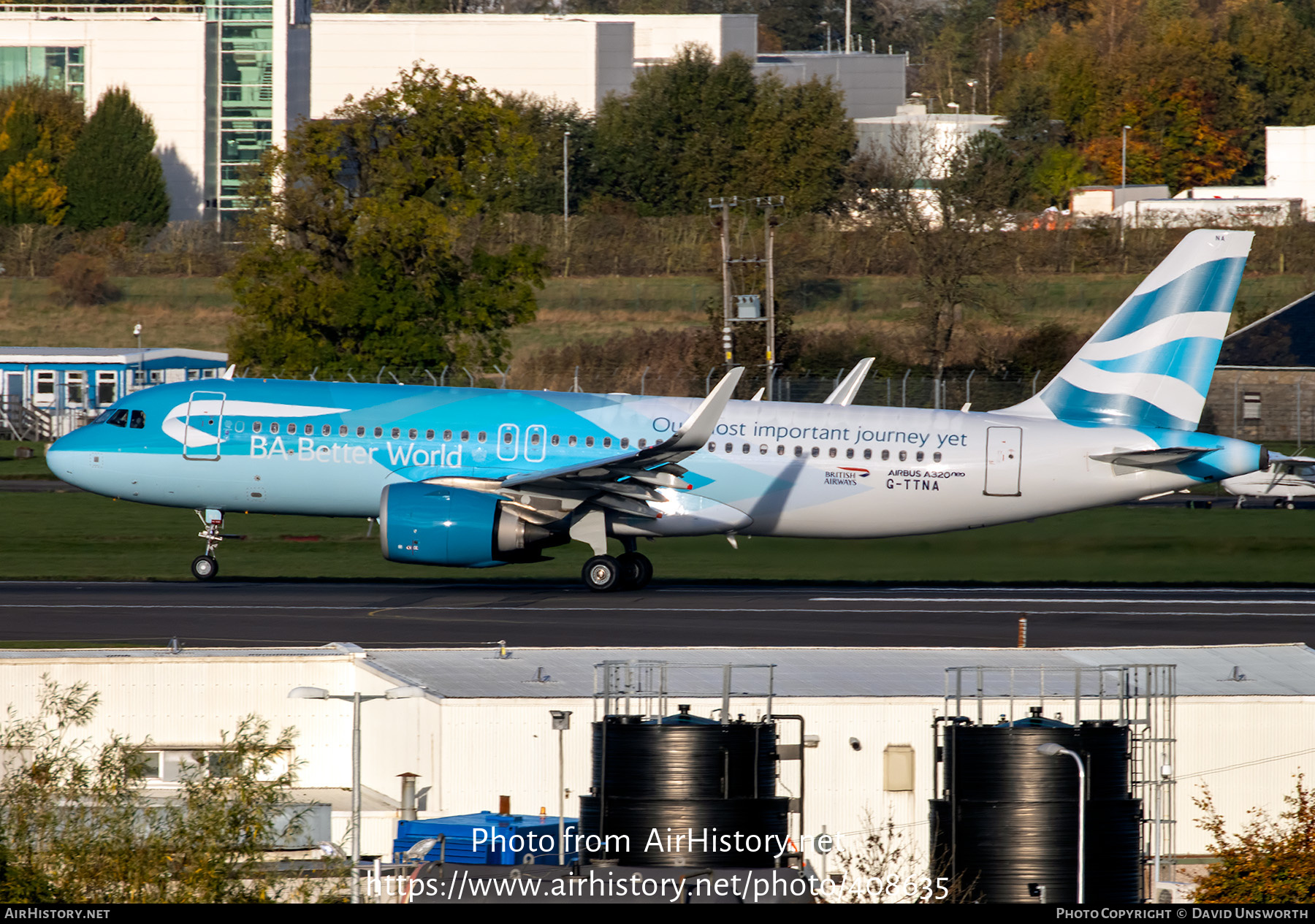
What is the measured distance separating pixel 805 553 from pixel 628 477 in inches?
225

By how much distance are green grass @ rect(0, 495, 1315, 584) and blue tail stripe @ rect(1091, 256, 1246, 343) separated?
5506 millimetres

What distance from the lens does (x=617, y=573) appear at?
35750 millimetres

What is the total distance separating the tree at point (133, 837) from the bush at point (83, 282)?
88868 mm

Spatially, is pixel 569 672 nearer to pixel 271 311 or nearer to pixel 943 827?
pixel 943 827

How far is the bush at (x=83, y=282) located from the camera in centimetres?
10125

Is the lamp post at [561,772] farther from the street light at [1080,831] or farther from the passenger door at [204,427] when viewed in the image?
the passenger door at [204,427]

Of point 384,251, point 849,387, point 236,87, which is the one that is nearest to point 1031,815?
point 849,387

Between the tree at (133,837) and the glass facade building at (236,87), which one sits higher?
the glass facade building at (236,87)

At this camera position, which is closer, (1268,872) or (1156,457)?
(1268,872)

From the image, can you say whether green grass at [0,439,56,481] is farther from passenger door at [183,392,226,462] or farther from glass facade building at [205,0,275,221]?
glass facade building at [205,0,275,221]

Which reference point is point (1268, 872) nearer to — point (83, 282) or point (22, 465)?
point (22, 465)

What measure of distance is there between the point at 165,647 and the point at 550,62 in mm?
106937

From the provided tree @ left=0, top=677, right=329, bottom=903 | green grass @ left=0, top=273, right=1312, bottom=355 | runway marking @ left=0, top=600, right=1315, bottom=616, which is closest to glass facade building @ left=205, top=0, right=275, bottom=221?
green grass @ left=0, top=273, right=1312, bottom=355

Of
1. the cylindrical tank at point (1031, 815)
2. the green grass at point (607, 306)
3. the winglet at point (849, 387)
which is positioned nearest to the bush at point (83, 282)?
the green grass at point (607, 306)
